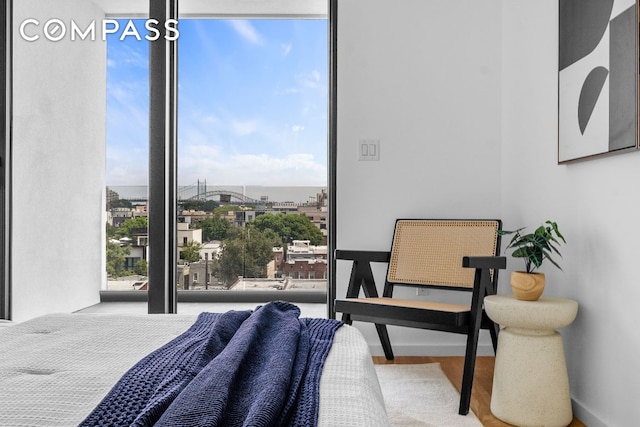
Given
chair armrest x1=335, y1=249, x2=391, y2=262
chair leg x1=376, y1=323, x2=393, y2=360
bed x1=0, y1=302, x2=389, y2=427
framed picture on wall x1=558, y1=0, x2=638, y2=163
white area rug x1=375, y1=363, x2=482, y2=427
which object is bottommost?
white area rug x1=375, y1=363, x2=482, y2=427

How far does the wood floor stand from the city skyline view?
1171mm

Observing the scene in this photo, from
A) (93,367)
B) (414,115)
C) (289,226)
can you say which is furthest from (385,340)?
(93,367)

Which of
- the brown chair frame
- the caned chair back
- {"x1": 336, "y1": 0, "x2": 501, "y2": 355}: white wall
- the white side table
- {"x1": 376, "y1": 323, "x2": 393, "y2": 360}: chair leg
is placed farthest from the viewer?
{"x1": 336, "y1": 0, "x2": 501, "y2": 355}: white wall

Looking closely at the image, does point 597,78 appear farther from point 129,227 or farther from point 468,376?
point 129,227

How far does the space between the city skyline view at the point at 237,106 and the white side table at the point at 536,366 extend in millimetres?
1490

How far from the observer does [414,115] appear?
3.16m

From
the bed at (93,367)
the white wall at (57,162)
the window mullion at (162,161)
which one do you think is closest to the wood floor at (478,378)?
the bed at (93,367)

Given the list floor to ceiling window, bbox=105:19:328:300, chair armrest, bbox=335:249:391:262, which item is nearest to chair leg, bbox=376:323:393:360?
chair armrest, bbox=335:249:391:262

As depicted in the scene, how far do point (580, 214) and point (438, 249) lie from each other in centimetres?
87

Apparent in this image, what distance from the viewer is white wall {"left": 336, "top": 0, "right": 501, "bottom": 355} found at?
316 cm

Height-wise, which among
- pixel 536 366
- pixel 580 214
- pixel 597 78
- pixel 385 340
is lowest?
pixel 385 340

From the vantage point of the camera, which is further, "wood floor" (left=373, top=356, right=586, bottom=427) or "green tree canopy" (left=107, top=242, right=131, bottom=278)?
"green tree canopy" (left=107, top=242, right=131, bottom=278)

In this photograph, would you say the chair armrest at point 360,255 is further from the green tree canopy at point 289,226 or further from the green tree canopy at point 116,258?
the green tree canopy at point 116,258

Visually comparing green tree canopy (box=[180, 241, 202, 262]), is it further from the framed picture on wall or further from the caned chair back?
the framed picture on wall
